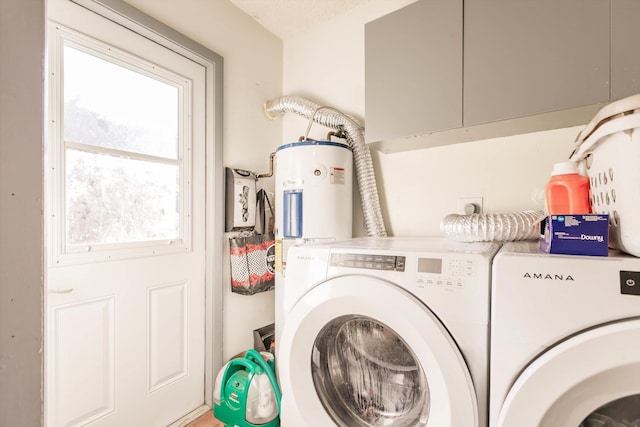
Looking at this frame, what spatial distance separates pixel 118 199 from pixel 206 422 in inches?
45.2

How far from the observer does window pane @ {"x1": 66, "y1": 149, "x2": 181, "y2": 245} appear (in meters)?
1.09

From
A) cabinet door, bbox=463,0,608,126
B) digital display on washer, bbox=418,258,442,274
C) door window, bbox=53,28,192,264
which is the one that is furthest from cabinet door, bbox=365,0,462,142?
door window, bbox=53,28,192,264

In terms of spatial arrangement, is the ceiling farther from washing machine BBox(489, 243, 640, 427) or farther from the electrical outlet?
washing machine BBox(489, 243, 640, 427)

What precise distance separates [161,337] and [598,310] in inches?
61.1

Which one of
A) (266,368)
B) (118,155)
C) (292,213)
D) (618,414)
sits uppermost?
(118,155)

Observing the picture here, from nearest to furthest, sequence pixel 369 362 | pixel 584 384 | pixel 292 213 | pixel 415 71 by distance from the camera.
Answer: pixel 584 384, pixel 369 362, pixel 415 71, pixel 292 213

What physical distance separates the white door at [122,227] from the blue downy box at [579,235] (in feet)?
4.70

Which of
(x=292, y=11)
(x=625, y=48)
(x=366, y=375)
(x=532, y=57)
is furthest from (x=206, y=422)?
(x=292, y=11)

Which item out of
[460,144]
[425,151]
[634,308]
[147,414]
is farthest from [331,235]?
[147,414]

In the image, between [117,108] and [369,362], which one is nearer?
[369,362]

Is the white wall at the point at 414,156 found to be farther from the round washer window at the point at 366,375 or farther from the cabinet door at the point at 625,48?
the round washer window at the point at 366,375

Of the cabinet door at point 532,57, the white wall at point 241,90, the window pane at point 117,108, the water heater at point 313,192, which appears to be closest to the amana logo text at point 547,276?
the cabinet door at point 532,57

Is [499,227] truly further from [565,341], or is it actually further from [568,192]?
[565,341]

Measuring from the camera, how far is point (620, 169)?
56cm
